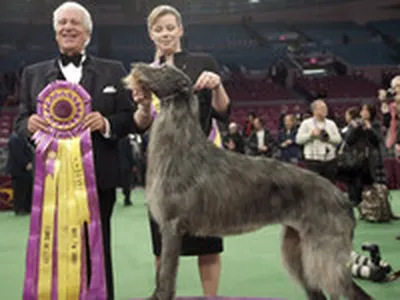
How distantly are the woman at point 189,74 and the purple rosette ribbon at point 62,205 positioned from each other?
374 mm

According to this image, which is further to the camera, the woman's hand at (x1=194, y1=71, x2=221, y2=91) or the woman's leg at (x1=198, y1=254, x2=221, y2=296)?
the woman's leg at (x1=198, y1=254, x2=221, y2=296)

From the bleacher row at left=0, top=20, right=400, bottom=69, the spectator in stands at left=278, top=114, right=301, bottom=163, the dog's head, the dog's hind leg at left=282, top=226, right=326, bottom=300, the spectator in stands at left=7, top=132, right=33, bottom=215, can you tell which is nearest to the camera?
the dog's head

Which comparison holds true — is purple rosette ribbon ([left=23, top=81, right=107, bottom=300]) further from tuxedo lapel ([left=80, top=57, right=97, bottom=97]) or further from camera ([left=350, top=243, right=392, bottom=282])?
camera ([left=350, top=243, right=392, bottom=282])

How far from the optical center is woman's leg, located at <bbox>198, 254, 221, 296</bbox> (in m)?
3.00

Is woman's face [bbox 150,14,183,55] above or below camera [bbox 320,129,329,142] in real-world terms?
above

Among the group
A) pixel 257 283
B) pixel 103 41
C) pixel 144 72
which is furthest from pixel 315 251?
pixel 103 41

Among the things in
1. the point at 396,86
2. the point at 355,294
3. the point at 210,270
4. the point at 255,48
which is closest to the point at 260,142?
the point at 396,86

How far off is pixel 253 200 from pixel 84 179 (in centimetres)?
108

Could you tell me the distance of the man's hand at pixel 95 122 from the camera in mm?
2639

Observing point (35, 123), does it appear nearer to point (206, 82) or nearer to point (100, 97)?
point (100, 97)

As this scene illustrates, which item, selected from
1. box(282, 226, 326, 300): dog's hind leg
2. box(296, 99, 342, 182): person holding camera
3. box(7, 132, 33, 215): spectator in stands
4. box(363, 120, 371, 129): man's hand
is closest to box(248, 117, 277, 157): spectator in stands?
box(296, 99, 342, 182): person holding camera

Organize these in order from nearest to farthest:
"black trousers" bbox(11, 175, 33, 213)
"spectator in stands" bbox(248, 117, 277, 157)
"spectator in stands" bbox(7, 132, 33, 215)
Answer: "spectator in stands" bbox(7, 132, 33, 215)
"black trousers" bbox(11, 175, 33, 213)
"spectator in stands" bbox(248, 117, 277, 157)

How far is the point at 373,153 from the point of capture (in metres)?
7.71

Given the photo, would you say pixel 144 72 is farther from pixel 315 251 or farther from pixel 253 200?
pixel 315 251
